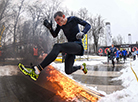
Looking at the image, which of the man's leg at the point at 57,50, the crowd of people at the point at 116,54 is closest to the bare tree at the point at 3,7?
the man's leg at the point at 57,50

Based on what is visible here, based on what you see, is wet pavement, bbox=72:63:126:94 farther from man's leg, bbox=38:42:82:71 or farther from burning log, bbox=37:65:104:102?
man's leg, bbox=38:42:82:71

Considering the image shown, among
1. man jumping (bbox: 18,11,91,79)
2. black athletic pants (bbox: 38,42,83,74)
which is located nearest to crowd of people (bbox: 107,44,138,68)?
man jumping (bbox: 18,11,91,79)

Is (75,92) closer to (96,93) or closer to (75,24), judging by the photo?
(96,93)

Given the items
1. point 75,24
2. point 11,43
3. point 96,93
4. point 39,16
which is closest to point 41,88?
point 96,93

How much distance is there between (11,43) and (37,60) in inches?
50.3

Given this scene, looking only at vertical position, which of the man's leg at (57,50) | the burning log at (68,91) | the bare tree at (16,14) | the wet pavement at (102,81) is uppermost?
the bare tree at (16,14)

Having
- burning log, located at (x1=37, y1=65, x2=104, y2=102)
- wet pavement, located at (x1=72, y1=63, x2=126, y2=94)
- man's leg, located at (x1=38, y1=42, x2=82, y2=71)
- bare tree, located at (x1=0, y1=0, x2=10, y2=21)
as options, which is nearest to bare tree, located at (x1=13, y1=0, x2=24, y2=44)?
bare tree, located at (x1=0, y1=0, x2=10, y2=21)

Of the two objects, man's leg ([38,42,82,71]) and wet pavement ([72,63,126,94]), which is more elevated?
man's leg ([38,42,82,71])

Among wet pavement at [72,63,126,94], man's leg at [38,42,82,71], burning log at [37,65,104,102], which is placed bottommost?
wet pavement at [72,63,126,94]

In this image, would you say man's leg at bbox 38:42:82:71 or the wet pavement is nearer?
man's leg at bbox 38:42:82:71

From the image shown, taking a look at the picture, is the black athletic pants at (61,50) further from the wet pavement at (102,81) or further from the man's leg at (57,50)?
the wet pavement at (102,81)

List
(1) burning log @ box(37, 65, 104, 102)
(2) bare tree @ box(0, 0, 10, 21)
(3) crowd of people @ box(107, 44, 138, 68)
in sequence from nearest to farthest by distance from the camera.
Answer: (1) burning log @ box(37, 65, 104, 102), (2) bare tree @ box(0, 0, 10, 21), (3) crowd of people @ box(107, 44, 138, 68)

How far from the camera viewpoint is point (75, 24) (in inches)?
100

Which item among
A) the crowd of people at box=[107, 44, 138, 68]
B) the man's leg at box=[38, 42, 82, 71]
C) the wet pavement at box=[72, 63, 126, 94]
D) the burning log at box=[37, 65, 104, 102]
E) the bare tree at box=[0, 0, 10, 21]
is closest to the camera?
the man's leg at box=[38, 42, 82, 71]
